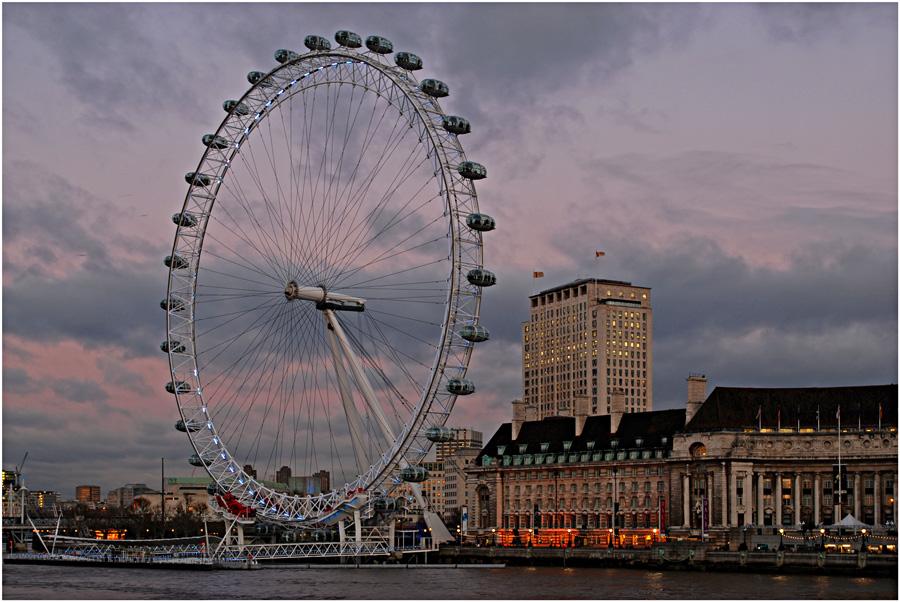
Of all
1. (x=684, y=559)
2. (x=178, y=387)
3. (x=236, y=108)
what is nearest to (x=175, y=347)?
(x=178, y=387)

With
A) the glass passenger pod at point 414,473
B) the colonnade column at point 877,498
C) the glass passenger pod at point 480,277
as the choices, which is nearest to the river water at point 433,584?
the glass passenger pod at point 414,473

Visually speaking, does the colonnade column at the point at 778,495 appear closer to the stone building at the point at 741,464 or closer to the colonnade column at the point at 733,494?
the stone building at the point at 741,464

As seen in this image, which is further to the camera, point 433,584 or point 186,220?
point 186,220

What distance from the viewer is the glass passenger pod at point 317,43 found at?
90312 millimetres

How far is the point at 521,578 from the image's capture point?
94.4m

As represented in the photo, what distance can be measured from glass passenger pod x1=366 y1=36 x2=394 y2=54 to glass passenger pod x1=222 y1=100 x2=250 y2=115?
12.3 metres

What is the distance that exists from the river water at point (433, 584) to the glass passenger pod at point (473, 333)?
1494 centimetres

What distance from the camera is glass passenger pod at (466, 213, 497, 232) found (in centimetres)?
8488

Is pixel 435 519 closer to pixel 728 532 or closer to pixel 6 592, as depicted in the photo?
pixel 728 532

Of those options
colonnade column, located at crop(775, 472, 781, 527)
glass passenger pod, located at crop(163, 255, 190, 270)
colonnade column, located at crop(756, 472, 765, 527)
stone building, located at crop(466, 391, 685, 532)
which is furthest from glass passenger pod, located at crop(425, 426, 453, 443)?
colonnade column, located at crop(775, 472, 781, 527)

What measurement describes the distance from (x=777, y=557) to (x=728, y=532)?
1974cm

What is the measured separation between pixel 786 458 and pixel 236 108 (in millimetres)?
59240

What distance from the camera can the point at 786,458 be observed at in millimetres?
124500

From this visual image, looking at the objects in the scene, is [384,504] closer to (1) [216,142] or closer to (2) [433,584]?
(2) [433,584]
